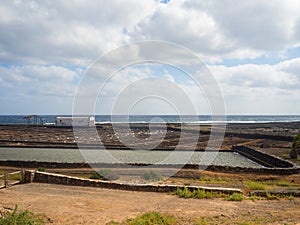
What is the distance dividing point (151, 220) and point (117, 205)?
8.20ft

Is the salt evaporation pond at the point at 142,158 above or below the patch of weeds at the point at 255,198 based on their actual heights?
below

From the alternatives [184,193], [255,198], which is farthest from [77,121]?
[255,198]

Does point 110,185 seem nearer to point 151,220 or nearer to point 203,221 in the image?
point 151,220

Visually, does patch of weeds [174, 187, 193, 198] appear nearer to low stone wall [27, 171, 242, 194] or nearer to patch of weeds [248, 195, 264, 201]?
low stone wall [27, 171, 242, 194]

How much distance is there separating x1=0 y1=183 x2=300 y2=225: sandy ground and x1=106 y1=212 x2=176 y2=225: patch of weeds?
21.2 inches

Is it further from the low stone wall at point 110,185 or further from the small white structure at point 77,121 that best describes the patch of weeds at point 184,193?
the small white structure at point 77,121

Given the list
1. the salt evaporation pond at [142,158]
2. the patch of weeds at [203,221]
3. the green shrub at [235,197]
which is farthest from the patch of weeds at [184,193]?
the salt evaporation pond at [142,158]

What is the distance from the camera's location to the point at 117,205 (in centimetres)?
1102

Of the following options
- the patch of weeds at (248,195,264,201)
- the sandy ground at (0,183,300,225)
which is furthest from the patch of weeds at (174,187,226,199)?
the patch of weeds at (248,195,264,201)

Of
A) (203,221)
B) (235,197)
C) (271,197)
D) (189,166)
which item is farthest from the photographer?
(189,166)

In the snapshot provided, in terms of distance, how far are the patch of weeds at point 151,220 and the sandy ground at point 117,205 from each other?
54 cm

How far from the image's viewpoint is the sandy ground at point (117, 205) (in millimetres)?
9531

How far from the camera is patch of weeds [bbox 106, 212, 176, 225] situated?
8621 mm

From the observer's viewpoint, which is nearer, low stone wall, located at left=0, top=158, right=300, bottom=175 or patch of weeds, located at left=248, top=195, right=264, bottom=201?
patch of weeds, located at left=248, top=195, right=264, bottom=201
